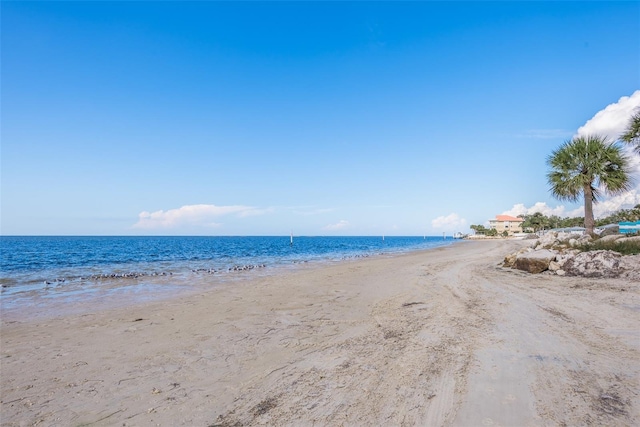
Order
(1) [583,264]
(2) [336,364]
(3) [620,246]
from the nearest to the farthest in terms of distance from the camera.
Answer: (2) [336,364], (1) [583,264], (3) [620,246]

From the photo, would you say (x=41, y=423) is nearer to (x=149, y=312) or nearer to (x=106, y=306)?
(x=149, y=312)

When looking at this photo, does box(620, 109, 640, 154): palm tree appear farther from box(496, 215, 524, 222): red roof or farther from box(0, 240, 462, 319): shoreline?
box(496, 215, 524, 222): red roof

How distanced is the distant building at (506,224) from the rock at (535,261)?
153988 mm

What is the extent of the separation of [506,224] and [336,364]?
584 feet

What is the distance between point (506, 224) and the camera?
519 ft

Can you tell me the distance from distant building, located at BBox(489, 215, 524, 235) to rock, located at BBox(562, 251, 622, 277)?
15584 cm

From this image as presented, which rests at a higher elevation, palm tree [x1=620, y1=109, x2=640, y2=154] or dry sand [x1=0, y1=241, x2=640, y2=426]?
palm tree [x1=620, y1=109, x2=640, y2=154]

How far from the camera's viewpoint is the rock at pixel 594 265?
1305 cm

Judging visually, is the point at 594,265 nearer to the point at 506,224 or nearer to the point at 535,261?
the point at 535,261

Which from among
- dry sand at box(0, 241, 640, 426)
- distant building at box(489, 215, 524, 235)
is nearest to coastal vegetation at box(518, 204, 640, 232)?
distant building at box(489, 215, 524, 235)

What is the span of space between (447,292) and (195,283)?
39.4ft

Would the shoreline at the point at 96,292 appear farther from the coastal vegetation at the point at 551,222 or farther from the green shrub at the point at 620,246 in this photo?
the coastal vegetation at the point at 551,222

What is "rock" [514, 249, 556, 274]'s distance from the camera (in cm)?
1559

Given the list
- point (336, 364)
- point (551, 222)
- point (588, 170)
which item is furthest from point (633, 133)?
point (551, 222)
